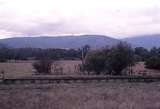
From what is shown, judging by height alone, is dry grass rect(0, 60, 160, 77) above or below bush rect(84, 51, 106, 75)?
below

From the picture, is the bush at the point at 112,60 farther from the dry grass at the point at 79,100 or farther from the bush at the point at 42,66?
the dry grass at the point at 79,100

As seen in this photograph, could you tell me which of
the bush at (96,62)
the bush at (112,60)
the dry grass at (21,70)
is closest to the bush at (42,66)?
the dry grass at (21,70)

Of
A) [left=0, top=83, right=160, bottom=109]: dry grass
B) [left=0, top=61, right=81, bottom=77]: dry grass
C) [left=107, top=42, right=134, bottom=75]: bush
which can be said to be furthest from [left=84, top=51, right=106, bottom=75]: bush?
[left=0, top=83, right=160, bottom=109]: dry grass

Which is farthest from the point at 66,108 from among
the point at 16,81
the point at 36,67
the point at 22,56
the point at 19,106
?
the point at 22,56

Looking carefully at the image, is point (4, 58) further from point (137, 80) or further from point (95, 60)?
point (137, 80)

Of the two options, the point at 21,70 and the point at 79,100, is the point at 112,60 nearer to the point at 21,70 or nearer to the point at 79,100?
the point at 21,70

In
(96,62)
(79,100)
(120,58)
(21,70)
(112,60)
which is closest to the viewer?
(79,100)

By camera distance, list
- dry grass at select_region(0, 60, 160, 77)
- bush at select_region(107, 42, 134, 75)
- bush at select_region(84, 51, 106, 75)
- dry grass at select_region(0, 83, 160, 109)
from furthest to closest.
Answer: bush at select_region(84, 51, 106, 75) < dry grass at select_region(0, 60, 160, 77) < bush at select_region(107, 42, 134, 75) < dry grass at select_region(0, 83, 160, 109)

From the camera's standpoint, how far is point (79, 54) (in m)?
137

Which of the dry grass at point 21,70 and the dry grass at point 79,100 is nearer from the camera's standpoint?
the dry grass at point 79,100

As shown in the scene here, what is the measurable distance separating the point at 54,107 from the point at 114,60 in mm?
46718

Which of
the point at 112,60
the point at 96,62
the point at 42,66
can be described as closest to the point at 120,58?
the point at 112,60

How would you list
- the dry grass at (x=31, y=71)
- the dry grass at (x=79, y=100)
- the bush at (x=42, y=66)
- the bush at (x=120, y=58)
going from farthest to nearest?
the bush at (x=42, y=66) → the dry grass at (x=31, y=71) → the bush at (x=120, y=58) → the dry grass at (x=79, y=100)

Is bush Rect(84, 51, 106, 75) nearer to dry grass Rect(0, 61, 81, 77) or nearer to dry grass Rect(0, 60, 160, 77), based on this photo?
dry grass Rect(0, 60, 160, 77)
